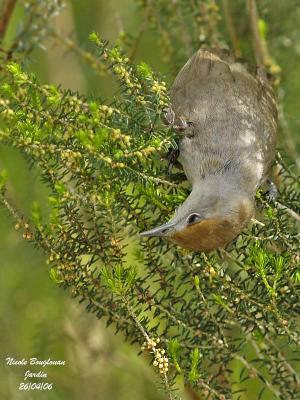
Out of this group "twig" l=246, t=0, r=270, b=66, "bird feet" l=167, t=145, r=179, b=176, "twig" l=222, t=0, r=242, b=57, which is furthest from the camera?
"twig" l=222, t=0, r=242, b=57

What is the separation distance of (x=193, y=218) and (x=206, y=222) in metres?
0.06

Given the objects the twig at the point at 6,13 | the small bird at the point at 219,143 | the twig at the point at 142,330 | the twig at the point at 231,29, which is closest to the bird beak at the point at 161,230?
the small bird at the point at 219,143

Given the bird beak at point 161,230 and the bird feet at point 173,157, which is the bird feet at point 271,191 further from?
the bird beak at point 161,230

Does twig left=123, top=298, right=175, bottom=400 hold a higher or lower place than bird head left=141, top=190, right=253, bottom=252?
lower

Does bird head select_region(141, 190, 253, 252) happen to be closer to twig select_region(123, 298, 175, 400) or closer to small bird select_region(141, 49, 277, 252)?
small bird select_region(141, 49, 277, 252)

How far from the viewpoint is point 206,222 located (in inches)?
116

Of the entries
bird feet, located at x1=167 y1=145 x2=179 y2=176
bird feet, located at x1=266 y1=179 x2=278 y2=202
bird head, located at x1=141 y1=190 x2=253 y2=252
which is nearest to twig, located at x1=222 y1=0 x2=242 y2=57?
bird feet, located at x1=266 y1=179 x2=278 y2=202

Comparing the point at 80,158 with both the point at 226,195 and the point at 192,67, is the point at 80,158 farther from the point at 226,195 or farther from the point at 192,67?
the point at 192,67

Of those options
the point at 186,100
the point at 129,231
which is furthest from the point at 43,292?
the point at 129,231

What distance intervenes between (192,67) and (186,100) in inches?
8.5

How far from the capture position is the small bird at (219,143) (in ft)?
9.50

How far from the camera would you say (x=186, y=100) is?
3.67 metres

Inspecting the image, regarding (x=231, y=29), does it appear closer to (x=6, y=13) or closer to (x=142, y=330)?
(x=6, y=13)

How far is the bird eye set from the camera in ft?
9.39
